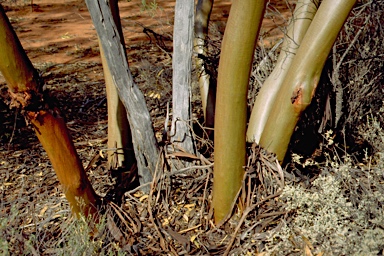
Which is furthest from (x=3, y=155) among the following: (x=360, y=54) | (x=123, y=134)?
(x=360, y=54)

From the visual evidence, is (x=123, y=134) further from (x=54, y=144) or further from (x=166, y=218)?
(x=54, y=144)

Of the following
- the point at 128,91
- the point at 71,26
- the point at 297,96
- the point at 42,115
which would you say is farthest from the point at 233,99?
the point at 71,26

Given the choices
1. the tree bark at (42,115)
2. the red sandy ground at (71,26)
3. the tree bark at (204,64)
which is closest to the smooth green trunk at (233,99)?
the tree bark at (42,115)

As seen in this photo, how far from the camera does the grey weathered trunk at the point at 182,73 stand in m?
3.71

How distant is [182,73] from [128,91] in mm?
491

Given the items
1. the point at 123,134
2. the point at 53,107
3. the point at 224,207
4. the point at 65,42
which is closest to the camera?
the point at 53,107

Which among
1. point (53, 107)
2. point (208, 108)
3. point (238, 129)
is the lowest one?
point (208, 108)

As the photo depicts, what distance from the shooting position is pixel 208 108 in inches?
173

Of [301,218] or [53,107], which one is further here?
[301,218]

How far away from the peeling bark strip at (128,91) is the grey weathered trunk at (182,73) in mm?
254

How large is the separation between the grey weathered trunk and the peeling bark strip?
0.25 meters

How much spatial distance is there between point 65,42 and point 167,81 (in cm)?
396

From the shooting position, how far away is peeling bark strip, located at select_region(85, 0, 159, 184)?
10.8 ft

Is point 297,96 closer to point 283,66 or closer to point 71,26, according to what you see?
point 283,66
